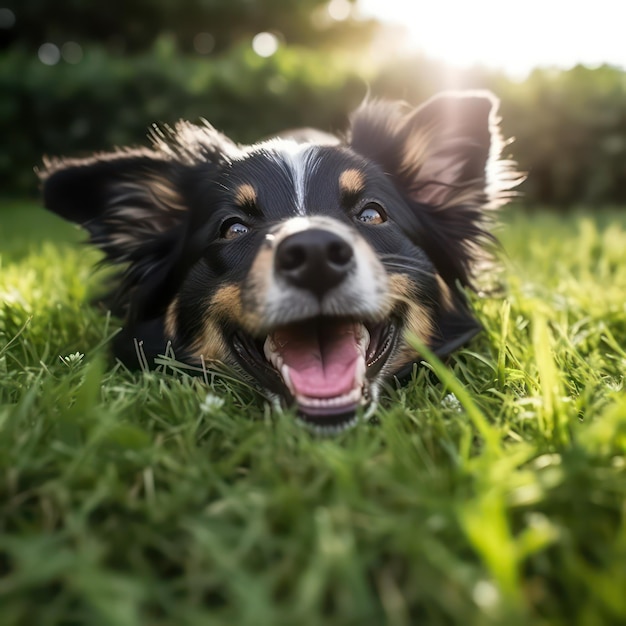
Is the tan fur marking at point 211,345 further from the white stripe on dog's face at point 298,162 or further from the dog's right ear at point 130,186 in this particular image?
the dog's right ear at point 130,186

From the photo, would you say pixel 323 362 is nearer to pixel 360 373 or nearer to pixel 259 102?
pixel 360 373

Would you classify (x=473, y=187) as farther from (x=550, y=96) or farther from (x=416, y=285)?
(x=550, y=96)

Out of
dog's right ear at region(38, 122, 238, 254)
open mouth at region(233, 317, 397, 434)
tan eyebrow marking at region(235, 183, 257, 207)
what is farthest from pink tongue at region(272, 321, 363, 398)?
dog's right ear at region(38, 122, 238, 254)

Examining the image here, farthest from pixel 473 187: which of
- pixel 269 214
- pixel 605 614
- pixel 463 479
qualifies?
pixel 605 614

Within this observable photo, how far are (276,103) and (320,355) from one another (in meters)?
10.2

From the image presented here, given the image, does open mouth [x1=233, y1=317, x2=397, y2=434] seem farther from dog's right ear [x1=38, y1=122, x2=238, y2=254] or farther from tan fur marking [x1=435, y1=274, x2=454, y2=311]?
dog's right ear [x1=38, y1=122, x2=238, y2=254]

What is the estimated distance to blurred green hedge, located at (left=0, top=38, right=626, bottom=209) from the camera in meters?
11.9

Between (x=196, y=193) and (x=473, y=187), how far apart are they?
1.59 meters

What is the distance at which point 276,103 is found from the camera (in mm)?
12070

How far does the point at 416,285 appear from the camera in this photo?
3.20 m

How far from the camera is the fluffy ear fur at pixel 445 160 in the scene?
3.69m

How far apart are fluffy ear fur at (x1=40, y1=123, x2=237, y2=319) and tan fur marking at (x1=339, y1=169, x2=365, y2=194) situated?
71 cm

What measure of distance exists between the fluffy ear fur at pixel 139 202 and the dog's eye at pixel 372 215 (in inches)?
33.4

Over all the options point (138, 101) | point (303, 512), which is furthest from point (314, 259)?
point (138, 101)
